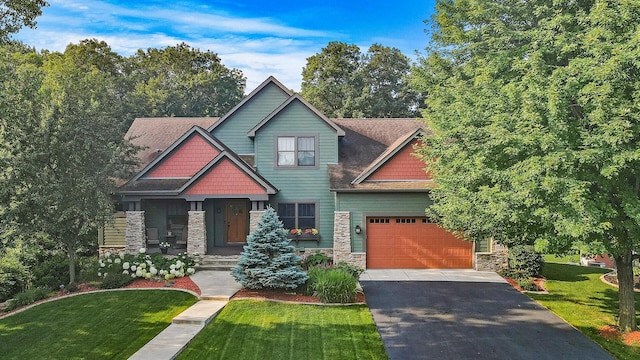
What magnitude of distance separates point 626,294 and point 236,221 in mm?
15553

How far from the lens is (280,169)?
20.2 m

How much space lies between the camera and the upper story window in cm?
2022

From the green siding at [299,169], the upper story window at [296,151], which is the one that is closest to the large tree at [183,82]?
the green siding at [299,169]

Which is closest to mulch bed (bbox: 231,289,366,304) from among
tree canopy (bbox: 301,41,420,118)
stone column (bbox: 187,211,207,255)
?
stone column (bbox: 187,211,207,255)

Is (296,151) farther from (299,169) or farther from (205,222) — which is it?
(205,222)

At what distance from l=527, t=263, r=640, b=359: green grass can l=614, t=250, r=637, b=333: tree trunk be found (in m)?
0.67

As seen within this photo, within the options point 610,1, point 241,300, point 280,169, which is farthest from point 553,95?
point 280,169

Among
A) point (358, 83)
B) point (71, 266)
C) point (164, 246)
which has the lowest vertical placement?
point (71, 266)

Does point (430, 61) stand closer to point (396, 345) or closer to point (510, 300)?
point (510, 300)

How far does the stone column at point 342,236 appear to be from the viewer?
18.2 m

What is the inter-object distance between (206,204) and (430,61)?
12082 millimetres

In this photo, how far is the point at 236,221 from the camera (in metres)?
20.8

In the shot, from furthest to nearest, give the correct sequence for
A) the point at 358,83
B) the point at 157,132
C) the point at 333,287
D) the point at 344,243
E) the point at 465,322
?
the point at 358,83 → the point at 157,132 → the point at 344,243 → the point at 333,287 → the point at 465,322

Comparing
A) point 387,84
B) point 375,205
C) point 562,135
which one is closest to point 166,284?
point 375,205
